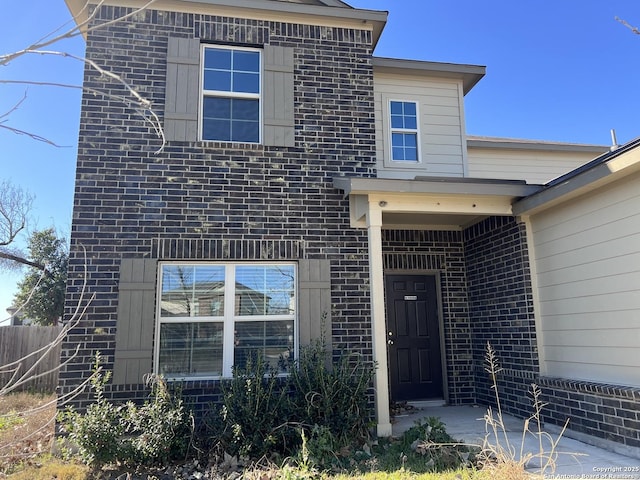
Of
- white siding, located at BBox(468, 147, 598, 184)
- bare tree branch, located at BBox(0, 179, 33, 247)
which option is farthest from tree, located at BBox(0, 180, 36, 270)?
white siding, located at BBox(468, 147, 598, 184)

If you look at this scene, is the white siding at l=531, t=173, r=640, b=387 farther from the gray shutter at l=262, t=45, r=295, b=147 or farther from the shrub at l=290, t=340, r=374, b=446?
the gray shutter at l=262, t=45, r=295, b=147

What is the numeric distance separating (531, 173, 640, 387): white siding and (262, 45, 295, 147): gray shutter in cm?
367

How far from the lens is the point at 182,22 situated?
253 inches

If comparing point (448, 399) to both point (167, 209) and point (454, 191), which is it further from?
point (167, 209)

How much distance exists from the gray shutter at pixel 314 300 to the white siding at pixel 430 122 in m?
2.46

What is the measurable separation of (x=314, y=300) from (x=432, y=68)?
15.2 feet

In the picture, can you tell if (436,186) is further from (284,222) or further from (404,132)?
(404,132)

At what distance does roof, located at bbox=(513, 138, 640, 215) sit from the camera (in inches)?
179

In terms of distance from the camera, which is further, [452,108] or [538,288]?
[452,108]

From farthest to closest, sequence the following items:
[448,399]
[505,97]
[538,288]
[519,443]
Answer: [505,97] → [448,399] → [538,288] → [519,443]

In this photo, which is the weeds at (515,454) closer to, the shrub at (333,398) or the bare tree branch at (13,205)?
the shrub at (333,398)

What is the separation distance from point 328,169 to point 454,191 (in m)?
1.75

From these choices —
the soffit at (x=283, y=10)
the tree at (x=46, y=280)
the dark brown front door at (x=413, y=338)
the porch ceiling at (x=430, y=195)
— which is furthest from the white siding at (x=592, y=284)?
the tree at (x=46, y=280)

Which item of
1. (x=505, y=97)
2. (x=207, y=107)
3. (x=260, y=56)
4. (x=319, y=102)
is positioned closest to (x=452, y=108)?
(x=319, y=102)
